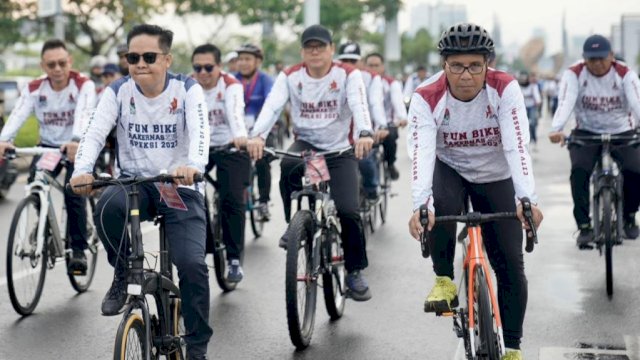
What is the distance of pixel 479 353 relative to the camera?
5047mm

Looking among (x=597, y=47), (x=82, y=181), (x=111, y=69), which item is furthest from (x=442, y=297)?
(x=111, y=69)

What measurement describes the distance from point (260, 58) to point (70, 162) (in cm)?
372

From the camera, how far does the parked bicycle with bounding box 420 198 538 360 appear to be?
4988 millimetres

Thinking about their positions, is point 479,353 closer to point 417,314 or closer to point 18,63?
point 417,314

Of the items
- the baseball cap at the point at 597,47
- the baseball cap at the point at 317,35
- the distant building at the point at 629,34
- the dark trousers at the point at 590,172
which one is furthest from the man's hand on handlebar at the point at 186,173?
the distant building at the point at 629,34

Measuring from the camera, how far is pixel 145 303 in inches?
202

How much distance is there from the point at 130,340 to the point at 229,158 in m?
4.13

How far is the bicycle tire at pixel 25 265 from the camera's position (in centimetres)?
770

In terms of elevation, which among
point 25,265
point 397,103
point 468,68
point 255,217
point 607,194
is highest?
point 468,68

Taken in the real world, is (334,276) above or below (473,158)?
below

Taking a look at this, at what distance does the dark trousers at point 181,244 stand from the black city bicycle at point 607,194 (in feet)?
13.3

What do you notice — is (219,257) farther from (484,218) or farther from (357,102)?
(484,218)

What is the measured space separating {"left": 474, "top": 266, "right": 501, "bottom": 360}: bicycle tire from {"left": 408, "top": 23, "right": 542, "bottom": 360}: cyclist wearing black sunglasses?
0.35 m

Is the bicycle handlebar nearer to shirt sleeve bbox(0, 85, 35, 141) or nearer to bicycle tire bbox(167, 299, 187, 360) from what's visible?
bicycle tire bbox(167, 299, 187, 360)
